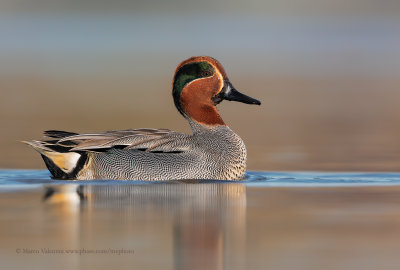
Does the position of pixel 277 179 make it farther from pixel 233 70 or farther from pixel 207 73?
pixel 233 70

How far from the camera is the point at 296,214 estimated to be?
8.86 meters

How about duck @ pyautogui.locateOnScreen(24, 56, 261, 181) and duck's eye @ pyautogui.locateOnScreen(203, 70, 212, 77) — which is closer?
duck @ pyautogui.locateOnScreen(24, 56, 261, 181)

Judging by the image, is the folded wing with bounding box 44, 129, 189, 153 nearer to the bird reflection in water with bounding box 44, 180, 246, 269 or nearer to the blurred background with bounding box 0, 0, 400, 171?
the bird reflection in water with bounding box 44, 180, 246, 269

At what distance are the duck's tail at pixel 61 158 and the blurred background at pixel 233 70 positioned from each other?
1.20m

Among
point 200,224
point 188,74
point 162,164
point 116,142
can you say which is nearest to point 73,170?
point 116,142

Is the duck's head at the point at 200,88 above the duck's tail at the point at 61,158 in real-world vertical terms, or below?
above

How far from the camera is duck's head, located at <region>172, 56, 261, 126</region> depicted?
11266 millimetres

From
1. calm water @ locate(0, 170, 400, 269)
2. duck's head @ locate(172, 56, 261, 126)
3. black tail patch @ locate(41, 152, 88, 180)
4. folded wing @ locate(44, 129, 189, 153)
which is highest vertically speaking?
duck's head @ locate(172, 56, 261, 126)

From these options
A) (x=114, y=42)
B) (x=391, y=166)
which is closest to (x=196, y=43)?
(x=114, y=42)

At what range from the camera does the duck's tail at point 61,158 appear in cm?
1063

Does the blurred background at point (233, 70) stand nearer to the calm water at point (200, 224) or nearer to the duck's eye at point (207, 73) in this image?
the duck's eye at point (207, 73)

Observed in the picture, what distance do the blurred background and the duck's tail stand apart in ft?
3.95

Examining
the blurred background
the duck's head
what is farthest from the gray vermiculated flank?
the blurred background

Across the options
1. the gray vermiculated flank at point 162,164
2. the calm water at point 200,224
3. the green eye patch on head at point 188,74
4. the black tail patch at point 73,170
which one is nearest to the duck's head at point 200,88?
the green eye patch on head at point 188,74
